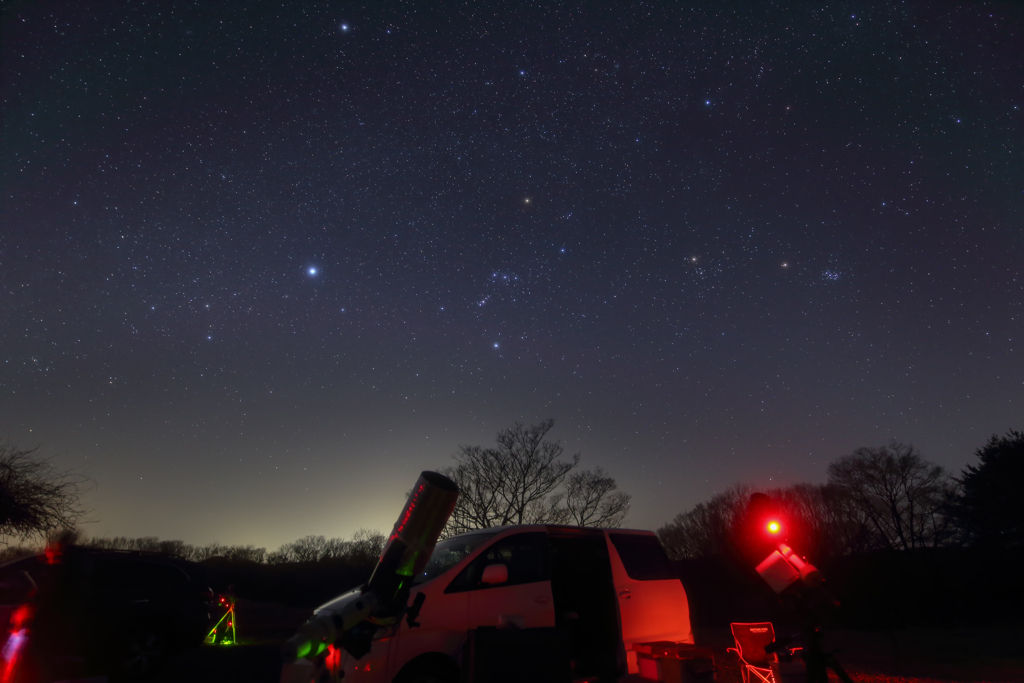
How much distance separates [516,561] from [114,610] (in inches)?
297

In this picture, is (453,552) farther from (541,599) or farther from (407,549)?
(407,549)

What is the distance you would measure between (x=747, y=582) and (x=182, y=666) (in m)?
33.9

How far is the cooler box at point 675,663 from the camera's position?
6.11 m

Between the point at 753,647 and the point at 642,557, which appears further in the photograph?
the point at 642,557

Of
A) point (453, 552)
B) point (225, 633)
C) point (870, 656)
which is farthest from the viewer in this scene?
point (870, 656)

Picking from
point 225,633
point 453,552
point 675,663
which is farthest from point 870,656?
point 225,633

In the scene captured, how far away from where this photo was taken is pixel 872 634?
29.8 metres

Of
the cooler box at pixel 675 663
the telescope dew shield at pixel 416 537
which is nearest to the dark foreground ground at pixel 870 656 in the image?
the cooler box at pixel 675 663

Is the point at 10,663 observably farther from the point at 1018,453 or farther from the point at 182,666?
the point at 1018,453

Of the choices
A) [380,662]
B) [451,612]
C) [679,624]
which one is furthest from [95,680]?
[679,624]

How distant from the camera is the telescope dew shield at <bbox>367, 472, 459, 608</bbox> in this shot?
4242mm

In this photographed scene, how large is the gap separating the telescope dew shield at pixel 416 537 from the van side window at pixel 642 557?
4199 millimetres

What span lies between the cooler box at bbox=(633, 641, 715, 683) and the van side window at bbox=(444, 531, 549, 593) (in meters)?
1.59

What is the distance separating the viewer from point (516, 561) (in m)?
6.58
